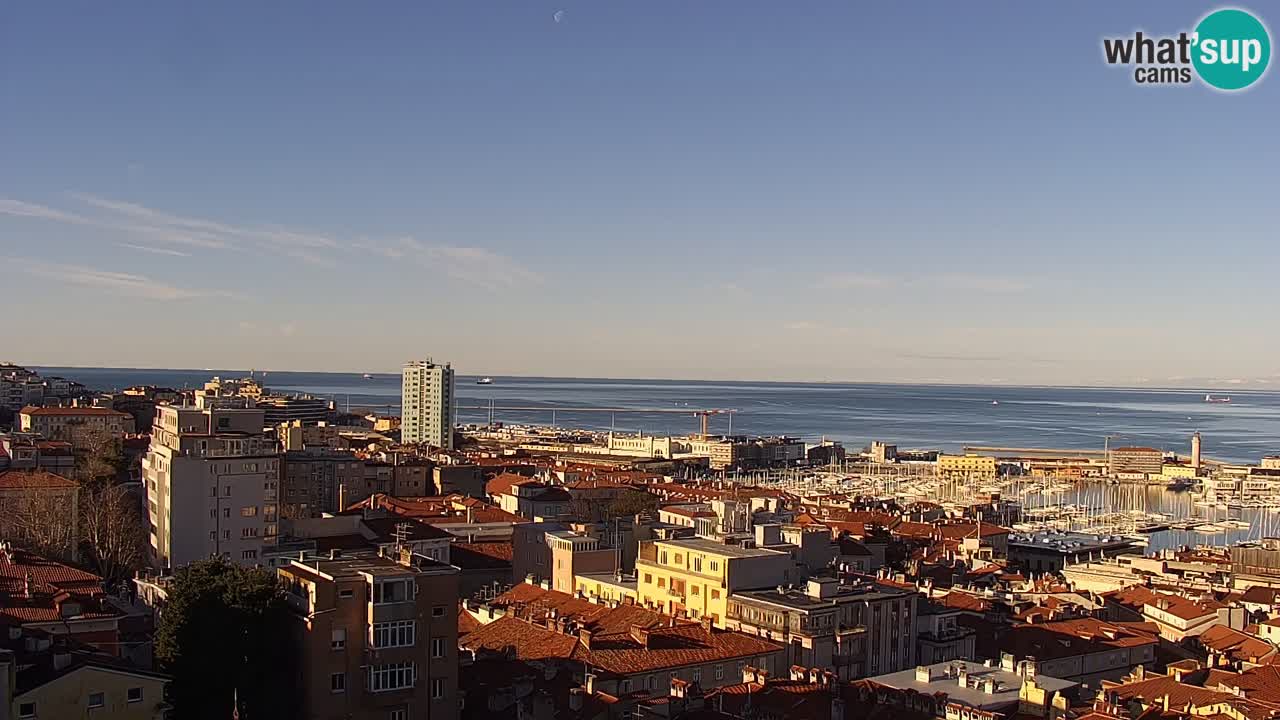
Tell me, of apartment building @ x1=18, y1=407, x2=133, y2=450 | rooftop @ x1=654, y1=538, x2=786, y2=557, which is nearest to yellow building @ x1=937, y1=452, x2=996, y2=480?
apartment building @ x1=18, y1=407, x2=133, y2=450

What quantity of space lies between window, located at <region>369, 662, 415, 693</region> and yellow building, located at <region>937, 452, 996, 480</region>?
213 ft

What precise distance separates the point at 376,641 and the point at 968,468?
67742mm

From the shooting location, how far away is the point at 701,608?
65.5 feet

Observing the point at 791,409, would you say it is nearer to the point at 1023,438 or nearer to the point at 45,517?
the point at 1023,438

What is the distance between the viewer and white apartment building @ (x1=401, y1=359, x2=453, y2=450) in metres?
75.1

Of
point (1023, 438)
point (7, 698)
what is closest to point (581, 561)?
point (7, 698)

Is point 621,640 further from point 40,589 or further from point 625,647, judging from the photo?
point 40,589

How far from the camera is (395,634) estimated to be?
12219 millimetres

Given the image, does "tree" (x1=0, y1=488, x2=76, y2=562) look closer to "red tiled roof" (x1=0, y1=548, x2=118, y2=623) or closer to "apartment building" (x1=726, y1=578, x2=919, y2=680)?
"red tiled roof" (x1=0, y1=548, x2=118, y2=623)

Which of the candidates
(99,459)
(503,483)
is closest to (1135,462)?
(503,483)

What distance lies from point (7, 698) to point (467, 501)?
23.5 meters

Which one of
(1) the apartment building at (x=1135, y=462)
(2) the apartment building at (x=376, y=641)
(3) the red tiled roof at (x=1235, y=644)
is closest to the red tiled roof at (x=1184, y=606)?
(3) the red tiled roof at (x=1235, y=644)

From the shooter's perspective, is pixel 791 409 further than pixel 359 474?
Yes

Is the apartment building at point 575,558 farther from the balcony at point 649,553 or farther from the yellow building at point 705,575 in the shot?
the yellow building at point 705,575
